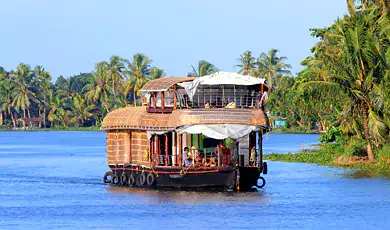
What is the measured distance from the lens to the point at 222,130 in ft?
101

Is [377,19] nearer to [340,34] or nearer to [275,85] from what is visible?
[340,34]

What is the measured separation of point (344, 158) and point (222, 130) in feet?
47.7

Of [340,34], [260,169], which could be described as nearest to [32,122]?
[340,34]

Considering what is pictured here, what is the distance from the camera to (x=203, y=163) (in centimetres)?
3139

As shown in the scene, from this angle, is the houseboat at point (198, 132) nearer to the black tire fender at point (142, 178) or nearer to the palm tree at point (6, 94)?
the black tire fender at point (142, 178)

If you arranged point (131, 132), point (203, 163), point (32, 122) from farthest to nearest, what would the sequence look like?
point (32, 122), point (131, 132), point (203, 163)

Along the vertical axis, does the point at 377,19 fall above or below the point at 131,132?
above

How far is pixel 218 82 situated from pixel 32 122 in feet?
345

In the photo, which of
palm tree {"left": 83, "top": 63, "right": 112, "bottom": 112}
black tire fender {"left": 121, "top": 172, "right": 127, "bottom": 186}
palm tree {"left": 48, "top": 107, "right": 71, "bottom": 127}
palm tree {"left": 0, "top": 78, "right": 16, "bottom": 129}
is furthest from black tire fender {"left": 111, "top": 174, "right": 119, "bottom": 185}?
palm tree {"left": 0, "top": 78, "right": 16, "bottom": 129}

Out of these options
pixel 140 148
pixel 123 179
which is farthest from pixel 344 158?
pixel 140 148

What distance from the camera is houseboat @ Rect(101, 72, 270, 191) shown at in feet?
102

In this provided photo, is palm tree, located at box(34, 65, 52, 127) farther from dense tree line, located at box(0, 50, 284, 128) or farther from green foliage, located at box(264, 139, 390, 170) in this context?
green foliage, located at box(264, 139, 390, 170)

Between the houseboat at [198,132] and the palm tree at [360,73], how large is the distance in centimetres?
875

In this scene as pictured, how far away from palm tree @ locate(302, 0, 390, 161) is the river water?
2.38m
